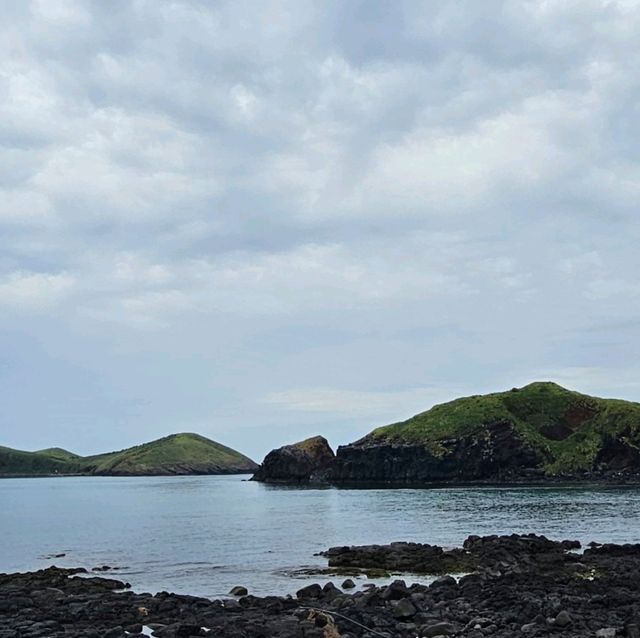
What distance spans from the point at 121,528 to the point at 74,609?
60683 mm

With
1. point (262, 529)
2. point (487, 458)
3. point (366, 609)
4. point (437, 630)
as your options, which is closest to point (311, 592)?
point (366, 609)

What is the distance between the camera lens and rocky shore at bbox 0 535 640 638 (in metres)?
27.5

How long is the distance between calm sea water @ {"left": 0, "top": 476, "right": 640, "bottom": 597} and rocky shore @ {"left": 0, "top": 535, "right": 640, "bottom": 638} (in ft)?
20.6

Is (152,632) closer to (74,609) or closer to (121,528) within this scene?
(74,609)

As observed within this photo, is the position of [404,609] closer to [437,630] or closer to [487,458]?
[437,630]

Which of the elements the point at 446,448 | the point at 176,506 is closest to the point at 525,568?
the point at 176,506

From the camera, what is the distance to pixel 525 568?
44812 millimetres

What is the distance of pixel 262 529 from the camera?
8294cm

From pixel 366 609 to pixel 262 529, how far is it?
5368 cm

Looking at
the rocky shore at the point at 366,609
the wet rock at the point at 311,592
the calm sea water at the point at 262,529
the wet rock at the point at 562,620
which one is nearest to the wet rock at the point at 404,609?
the rocky shore at the point at 366,609

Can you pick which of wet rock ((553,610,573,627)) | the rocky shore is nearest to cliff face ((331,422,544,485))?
the rocky shore

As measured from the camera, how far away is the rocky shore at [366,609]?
27.5 metres

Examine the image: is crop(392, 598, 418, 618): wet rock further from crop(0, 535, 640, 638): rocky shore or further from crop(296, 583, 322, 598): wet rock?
crop(296, 583, 322, 598): wet rock

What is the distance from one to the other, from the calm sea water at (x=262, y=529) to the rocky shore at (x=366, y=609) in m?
6.29
